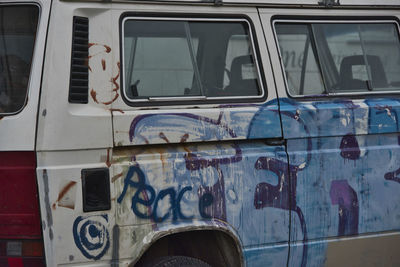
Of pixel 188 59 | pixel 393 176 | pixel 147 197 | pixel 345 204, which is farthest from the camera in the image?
pixel 393 176

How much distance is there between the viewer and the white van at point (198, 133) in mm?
3189

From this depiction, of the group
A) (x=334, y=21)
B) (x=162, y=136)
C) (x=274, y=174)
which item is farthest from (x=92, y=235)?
(x=334, y=21)

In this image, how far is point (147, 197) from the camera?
3355mm

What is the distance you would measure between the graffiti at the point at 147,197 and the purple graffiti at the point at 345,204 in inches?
43.4

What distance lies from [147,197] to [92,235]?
1.26 feet

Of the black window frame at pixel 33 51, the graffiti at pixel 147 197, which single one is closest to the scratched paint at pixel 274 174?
the graffiti at pixel 147 197

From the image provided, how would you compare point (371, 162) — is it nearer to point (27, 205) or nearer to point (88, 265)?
point (88, 265)

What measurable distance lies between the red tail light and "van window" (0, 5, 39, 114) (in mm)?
318

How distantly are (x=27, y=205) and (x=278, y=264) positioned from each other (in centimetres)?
164

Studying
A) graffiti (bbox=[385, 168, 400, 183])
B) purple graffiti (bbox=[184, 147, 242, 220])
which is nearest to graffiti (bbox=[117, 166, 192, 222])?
purple graffiti (bbox=[184, 147, 242, 220])

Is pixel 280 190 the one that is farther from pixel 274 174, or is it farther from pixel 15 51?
pixel 15 51

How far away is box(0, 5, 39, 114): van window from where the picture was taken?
3215 millimetres

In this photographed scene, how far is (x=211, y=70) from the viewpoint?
3.68m

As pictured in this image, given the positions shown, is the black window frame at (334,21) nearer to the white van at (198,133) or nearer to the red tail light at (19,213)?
the white van at (198,133)
